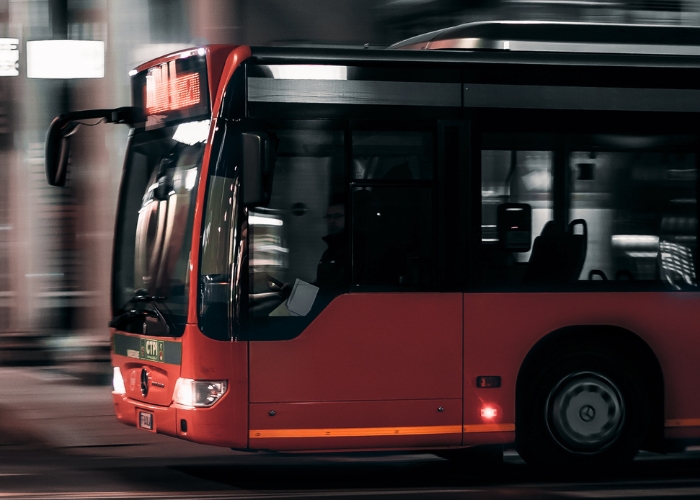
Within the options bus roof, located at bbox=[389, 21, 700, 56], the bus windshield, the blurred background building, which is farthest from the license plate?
the blurred background building

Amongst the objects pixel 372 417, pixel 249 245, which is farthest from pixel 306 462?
pixel 249 245

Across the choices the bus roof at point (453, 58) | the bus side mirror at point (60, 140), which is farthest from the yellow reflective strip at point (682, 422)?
the bus side mirror at point (60, 140)

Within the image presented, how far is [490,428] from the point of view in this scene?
773cm

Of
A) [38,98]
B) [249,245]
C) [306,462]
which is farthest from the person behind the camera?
[38,98]

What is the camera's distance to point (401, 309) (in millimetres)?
7500

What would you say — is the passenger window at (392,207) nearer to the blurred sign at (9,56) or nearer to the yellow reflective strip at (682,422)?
the yellow reflective strip at (682,422)

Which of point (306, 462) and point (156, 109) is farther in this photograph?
point (306, 462)

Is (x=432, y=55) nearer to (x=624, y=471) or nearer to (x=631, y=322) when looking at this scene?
(x=631, y=322)

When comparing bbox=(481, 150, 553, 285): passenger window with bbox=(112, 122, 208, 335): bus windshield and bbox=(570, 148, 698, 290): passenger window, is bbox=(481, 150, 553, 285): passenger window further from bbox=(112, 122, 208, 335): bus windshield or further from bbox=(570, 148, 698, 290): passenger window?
bbox=(112, 122, 208, 335): bus windshield

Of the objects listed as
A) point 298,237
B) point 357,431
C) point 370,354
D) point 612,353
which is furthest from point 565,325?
point 298,237

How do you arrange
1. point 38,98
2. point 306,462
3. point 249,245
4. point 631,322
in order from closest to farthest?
point 249,245 < point 631,322 < point 306,462 < point 38,98

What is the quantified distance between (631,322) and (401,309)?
1504mm

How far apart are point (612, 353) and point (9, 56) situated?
8.74 m

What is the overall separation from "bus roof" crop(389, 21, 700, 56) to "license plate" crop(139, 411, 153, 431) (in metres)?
3.01
